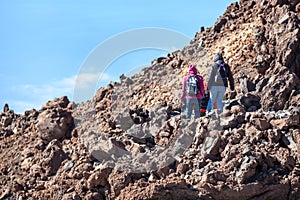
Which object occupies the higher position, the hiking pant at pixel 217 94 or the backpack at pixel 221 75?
the backpack at pixel 221 75

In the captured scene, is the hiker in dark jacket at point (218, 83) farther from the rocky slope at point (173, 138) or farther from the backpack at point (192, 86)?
the rocky slope at point (173, 138)

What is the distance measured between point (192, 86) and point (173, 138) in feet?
4.48

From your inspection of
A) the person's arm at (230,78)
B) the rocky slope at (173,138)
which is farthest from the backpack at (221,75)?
the rocky slope at (173,138)

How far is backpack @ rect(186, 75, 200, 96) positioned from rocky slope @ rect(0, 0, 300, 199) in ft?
1.79

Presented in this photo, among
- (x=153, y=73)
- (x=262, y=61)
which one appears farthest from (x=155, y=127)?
(x=153, y=73)

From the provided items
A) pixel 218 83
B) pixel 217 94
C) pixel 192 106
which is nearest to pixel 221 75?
pixel 218 83

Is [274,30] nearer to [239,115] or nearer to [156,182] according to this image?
[239,115]

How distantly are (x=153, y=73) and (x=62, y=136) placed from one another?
4010 mm

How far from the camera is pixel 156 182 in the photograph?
12.5 metres

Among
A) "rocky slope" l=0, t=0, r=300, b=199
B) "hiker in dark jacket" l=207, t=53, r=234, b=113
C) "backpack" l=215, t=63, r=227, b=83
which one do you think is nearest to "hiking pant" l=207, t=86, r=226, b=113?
"hiker in dark jacket" l=207, t=53, r=234, b=113

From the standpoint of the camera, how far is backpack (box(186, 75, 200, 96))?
14.5 meters

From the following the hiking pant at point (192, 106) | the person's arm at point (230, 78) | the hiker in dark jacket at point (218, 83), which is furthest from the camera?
the person's arm at point (230, 78)

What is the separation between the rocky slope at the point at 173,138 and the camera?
12414 millimetres

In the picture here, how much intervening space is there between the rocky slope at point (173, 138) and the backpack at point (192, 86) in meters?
0.54
